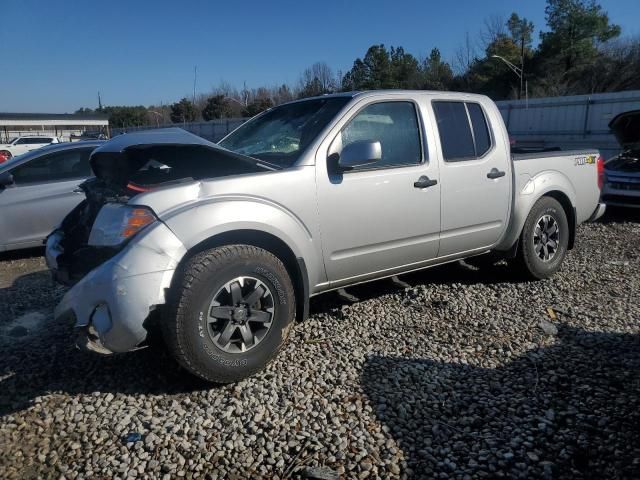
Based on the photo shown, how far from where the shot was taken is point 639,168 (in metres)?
9.12

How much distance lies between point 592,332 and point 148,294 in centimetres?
339

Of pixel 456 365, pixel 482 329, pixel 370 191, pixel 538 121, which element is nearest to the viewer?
pixel 456 365

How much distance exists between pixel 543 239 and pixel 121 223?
4.18m

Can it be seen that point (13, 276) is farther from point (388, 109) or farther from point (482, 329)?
point (482, 329)

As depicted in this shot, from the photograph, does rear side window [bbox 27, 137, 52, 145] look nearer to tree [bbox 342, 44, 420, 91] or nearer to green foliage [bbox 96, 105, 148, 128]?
tree [bbox 342, 44, 420, 91]

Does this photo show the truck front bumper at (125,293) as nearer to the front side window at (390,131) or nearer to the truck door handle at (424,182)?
the front side window at (390,131)

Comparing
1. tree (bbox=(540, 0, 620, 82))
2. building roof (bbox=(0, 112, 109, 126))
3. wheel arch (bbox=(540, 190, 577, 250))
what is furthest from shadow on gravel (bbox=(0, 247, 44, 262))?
building roof (bbox=(0, 112, 109, 126))

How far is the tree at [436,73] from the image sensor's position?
5256cm

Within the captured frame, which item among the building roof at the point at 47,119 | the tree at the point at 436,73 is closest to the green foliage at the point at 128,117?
the building roof at the point at 47,119

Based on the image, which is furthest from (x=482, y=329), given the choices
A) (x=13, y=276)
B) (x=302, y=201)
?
(x=13, y=276)

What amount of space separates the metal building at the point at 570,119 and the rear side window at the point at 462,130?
516 inches

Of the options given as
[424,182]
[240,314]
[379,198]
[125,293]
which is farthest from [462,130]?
[125,293]

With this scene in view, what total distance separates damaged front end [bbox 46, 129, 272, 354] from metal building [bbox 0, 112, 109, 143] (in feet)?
181

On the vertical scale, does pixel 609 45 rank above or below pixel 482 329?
above
